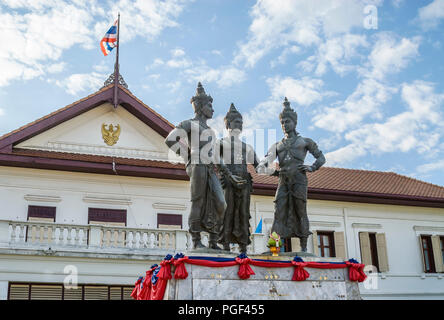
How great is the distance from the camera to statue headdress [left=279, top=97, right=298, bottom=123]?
9.74 metres

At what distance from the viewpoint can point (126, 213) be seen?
2000 cm

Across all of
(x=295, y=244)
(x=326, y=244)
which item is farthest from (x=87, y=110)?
(x=326, y=244)

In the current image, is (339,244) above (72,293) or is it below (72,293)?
above

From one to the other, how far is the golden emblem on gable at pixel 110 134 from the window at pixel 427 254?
1328 centimetres

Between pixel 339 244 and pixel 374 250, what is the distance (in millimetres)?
1688

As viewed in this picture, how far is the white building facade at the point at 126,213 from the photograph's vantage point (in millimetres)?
17188

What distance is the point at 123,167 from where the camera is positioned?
64.7 feet

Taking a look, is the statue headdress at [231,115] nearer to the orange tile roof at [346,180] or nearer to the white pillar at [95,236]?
the white pillar at [95,236]

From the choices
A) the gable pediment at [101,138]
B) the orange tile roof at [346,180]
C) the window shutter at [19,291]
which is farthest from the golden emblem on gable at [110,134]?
the window shutter at [19,291]

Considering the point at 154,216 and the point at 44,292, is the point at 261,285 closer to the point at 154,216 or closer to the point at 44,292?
the point at 44,292

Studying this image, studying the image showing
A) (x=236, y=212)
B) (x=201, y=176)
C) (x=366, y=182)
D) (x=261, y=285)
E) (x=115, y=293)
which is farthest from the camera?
(x=366, y=182)

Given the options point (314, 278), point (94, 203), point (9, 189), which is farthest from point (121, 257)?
point (314, 278)

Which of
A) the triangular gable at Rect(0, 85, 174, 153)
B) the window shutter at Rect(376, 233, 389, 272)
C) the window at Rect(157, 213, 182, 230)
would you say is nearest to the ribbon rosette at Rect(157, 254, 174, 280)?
the window at Rect(157, 213, 182, 230)

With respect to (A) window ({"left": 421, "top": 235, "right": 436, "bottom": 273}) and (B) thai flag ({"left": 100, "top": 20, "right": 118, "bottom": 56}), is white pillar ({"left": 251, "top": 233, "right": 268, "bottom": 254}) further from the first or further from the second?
(B) thai flag ({"left": 100, "top": 20, "right": 118, "bottom": 56})
